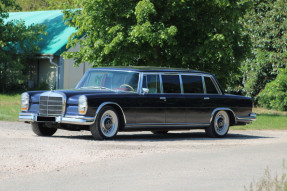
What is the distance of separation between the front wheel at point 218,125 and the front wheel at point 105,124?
10.0 feet

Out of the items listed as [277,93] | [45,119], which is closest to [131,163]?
[45,119]

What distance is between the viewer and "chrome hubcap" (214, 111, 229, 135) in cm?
1554

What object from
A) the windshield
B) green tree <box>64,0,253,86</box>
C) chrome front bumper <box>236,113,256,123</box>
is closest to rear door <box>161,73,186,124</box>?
the windshield

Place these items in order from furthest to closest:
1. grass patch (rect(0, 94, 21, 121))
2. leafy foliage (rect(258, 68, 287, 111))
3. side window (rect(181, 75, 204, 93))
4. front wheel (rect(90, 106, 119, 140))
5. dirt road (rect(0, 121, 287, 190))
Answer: leafy foliage (rect(258, 68, 287, 111)) → grass patch (rect(0, 94, 21, 121)) → side window (rect(181, 75, 204, 93)) → front wheel (rect(90, 106, 119, 140)) → dirt road (rect(0, 121, 287, 190))

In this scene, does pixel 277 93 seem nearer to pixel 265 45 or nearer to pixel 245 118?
pixel 265 45

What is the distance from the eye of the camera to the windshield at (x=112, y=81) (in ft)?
46.1

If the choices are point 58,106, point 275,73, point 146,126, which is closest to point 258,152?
point 146,126

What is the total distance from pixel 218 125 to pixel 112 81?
321cm

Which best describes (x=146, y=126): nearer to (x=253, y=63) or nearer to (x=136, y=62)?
(x=136, y=62)

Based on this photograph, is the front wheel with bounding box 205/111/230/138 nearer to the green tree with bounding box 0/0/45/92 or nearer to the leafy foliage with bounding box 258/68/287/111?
Result: the leafy foliage with bounding box 258/68/287/111

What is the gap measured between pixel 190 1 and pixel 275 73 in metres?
10.9

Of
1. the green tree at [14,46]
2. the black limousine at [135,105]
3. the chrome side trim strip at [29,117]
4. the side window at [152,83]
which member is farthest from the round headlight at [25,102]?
the green tree at [14,46]

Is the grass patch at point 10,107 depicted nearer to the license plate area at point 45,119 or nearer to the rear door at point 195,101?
the license plate area at point 45,119

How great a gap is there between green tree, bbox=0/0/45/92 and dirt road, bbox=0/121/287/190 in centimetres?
2259
